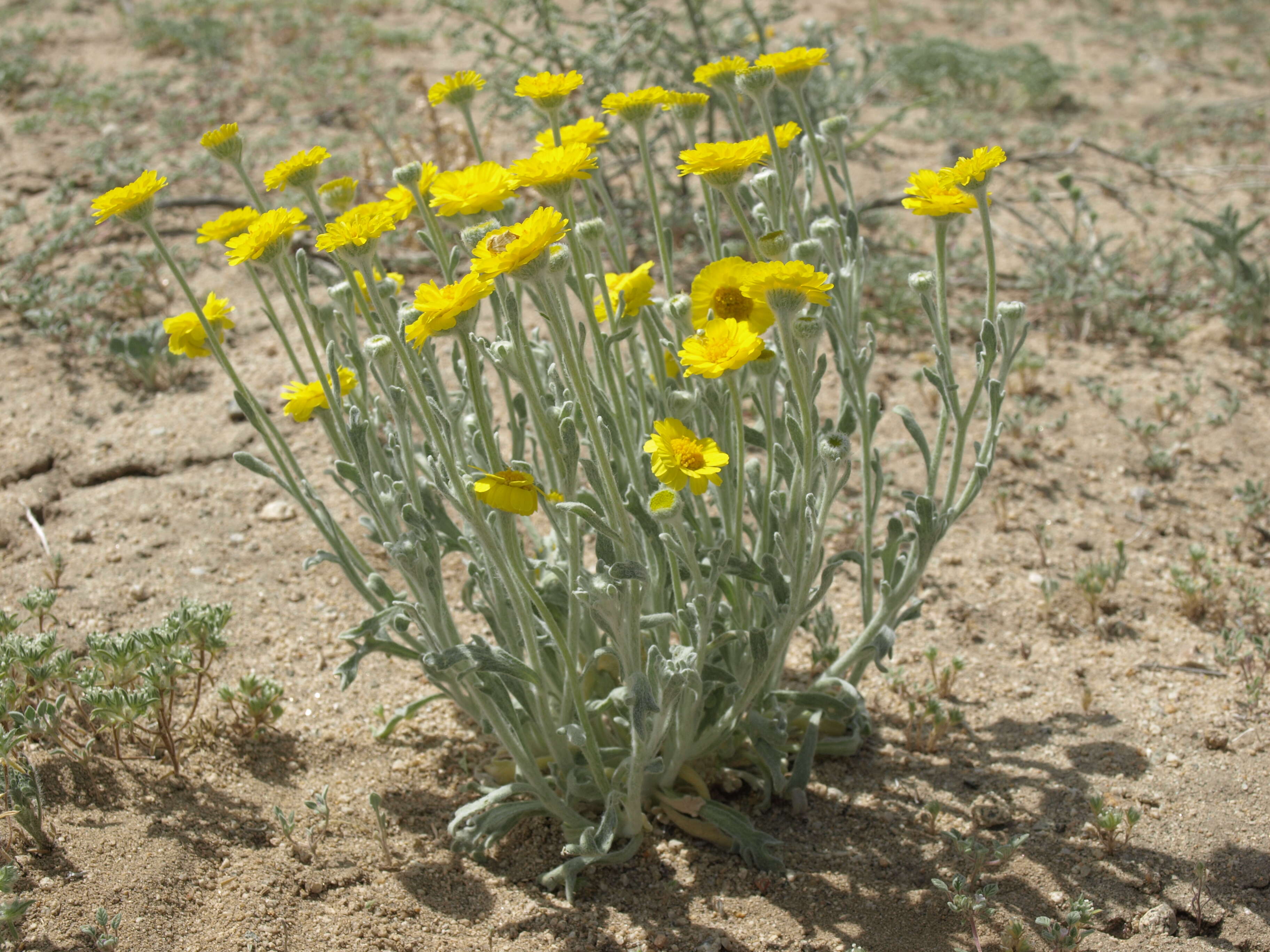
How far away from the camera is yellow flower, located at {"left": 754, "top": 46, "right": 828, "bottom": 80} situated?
2211 mm

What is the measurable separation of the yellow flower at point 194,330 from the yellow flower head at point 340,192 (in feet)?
1.03

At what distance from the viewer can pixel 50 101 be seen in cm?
628

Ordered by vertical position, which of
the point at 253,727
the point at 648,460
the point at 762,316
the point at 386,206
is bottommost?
the point at 253,727

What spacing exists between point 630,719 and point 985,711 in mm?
1224

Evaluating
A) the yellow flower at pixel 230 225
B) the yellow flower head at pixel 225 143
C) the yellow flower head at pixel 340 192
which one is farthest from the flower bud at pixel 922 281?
the yellow flower head at pixel 225 143

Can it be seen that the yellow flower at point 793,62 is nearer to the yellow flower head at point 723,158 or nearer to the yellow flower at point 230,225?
the yellow flower head at point 723,158

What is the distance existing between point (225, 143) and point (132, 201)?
292mm

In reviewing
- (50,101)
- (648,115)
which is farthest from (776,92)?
(50,101)

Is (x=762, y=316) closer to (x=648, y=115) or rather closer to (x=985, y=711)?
(x=648, y=115)

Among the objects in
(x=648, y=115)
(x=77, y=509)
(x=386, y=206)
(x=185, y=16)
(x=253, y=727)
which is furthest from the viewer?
(x=185, y=16)

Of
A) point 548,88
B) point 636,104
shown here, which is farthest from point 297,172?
point 636,104

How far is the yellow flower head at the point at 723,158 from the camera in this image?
6.46 feet

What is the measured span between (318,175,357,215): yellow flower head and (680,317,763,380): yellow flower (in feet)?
2.85

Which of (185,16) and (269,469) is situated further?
(185,16)
